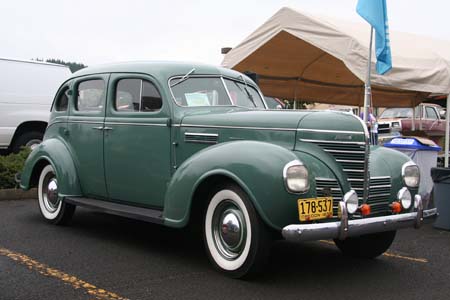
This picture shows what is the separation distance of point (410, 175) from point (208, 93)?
209 cm

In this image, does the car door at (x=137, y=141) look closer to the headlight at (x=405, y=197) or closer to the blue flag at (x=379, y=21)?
the headlight at (x=405, y=197)

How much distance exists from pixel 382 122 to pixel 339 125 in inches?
545

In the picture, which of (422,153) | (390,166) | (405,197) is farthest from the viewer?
(422,153)

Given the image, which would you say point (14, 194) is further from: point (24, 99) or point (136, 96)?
point (136, 96)

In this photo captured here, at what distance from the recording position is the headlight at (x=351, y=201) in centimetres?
394

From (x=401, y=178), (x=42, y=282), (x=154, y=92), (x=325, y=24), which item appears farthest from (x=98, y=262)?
(x=325, y=24)

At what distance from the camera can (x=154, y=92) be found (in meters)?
5.19

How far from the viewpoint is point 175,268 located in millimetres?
4422

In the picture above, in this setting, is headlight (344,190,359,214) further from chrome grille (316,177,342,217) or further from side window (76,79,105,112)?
side window (76,79,105,112)

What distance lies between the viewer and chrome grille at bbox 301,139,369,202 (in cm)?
418

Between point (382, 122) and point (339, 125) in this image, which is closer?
point (339, 125)

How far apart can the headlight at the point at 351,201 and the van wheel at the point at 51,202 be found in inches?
133

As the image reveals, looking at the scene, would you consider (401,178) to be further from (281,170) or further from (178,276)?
(178,276)

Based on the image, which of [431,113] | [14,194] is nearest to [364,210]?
[14,194]
